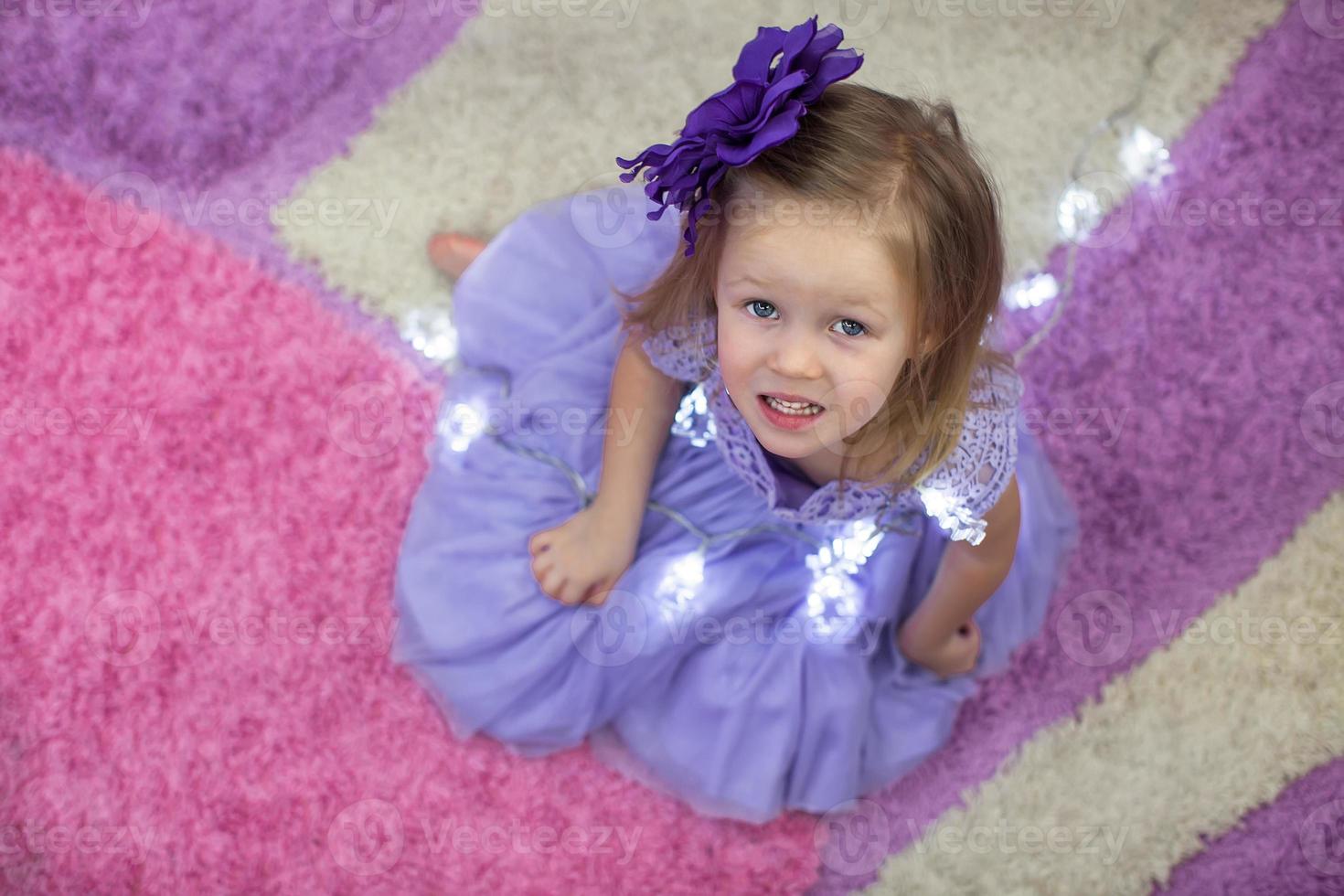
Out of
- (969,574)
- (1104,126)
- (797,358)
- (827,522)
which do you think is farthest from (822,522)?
(1104,126)

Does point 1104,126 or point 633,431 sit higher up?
point 1104,126

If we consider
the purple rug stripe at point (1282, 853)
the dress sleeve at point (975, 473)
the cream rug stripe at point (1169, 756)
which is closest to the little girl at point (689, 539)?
the dress sleeve at point (975, 473)

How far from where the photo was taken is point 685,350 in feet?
3.10

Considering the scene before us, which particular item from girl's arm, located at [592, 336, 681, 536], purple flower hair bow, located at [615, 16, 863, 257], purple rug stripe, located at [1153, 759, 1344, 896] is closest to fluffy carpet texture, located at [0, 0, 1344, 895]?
purple rug stripe, located at [1153, 759, 1344, 896]

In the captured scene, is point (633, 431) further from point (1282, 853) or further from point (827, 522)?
point (1282, 853)

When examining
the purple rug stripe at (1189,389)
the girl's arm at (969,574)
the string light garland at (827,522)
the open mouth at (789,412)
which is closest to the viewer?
the open mouth at (789,412)

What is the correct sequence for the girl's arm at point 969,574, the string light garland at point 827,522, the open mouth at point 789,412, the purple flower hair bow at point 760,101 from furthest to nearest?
the string light garland at point 827,522 → the girl's arm at point 969,574 → the open mouth at point 789,412 → the purple flower hair bow at point 760,101

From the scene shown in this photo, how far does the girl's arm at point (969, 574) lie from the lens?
94 cm

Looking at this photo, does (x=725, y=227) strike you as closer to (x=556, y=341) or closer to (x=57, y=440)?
(x=556, y=341)

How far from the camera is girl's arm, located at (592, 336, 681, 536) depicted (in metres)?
1.01

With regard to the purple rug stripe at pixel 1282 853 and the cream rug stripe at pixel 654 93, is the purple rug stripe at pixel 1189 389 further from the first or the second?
the purple rug stripe at pixel 1282 853

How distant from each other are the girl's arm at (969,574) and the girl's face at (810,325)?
0.19 metres

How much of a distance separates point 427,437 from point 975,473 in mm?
620

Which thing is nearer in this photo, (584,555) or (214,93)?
(584,555)
